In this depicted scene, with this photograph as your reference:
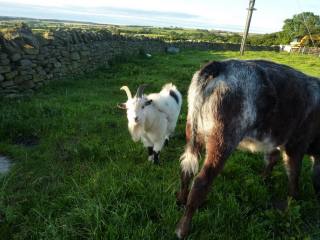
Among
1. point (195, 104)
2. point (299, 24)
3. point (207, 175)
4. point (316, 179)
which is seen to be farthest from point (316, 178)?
point (299, 24)

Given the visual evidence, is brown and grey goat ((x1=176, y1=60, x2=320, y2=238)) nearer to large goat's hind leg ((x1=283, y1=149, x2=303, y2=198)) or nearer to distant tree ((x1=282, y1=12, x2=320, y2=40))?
large goat's hind leg ((x1=283, y1=149, x2=303, y2=198))

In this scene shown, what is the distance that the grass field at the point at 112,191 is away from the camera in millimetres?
4297

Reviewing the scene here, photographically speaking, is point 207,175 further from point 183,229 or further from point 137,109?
point 137,109

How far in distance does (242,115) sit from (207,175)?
0.74m

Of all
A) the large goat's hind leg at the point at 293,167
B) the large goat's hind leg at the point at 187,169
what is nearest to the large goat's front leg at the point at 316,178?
the large goat's hind leg at the point at 293,167

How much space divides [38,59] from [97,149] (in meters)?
5.62

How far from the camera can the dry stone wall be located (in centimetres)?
995

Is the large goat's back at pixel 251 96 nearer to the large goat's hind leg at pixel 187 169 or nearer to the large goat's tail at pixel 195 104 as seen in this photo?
the large goat's tail at pixel 195 104

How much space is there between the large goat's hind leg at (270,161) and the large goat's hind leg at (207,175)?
6.66ft


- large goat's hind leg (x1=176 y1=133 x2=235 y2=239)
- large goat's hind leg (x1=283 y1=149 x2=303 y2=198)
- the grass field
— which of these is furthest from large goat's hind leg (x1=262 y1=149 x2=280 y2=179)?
large goat's hind leg (x1=176 y1=133 x2=235 y2=239)

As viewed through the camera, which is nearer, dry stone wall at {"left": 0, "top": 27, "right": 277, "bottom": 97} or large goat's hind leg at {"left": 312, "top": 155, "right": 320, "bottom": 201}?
large goat's hind leg at {"left": 312, "top": 155, "right": 320, "bottom": 201}

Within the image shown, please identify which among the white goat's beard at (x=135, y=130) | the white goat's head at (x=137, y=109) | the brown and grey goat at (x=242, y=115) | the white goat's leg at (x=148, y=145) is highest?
the brown and grey goat at (x=242, y=115)

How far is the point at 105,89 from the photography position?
12.5 meters

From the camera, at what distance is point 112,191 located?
15.5ft
